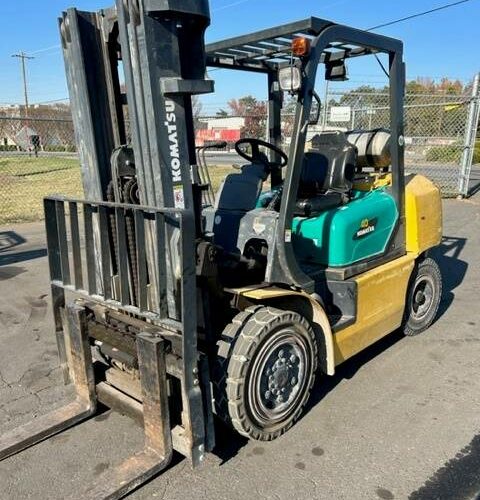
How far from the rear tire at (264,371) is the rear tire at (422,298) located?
5.94 ft

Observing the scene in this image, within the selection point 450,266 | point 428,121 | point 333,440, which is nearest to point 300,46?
point 333,440

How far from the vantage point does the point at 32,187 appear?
18359mm

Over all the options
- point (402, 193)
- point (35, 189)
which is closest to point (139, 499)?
point (402, 193)

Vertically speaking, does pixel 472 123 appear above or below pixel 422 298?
above

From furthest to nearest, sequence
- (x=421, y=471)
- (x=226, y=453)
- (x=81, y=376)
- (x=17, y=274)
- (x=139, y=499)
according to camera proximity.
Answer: (x=17, y=274), (x=81, y=376), (x=226, y=453), (x=421, y=471), (x=139, y=499)

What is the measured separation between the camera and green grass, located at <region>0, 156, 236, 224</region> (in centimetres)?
1285

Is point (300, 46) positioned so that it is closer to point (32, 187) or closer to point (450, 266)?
point (450, 266)

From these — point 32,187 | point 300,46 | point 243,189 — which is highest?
point 300,46

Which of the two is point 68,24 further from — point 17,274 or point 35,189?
point 35,189

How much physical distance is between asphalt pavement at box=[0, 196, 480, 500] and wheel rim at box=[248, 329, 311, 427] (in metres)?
0.22

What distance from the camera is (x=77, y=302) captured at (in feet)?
12.3

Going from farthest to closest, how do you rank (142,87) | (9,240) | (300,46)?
1. (9,240)
2. (300,46)
3. (142,87)

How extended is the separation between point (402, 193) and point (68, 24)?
310cm

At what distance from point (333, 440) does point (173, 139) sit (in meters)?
2.26
